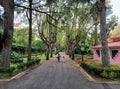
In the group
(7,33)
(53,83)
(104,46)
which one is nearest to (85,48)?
(104,46)

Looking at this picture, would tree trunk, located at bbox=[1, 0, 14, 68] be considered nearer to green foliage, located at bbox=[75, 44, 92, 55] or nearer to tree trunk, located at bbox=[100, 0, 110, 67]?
tree trunk, located at bbox=[100, 0, 110, 67]

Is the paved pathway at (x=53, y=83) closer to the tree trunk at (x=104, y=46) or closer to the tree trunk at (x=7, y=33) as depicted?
the tree trunk at (x=7, y=33)

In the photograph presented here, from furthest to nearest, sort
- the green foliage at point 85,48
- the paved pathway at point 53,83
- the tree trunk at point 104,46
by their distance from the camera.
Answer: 1. the green foliage at point 85,48
2. the tree trunk at point 104,46
3. the paved pathway at point 53,83

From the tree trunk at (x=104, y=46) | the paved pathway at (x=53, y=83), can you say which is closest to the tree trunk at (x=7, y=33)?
the paved pathway at (x=53, y=83)

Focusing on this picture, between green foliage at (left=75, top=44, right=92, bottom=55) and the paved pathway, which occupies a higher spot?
green foliage at (left=75, top=44, right=92, bottom=55)

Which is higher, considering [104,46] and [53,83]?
[104,46]

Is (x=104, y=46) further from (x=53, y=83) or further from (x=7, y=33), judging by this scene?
(x=7, y=33)

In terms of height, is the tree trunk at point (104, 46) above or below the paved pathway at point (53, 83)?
above

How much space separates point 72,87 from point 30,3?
17.7m

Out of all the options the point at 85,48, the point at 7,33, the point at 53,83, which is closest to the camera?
the point at 53,83

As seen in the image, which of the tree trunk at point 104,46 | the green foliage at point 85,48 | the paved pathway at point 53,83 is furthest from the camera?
the green foliage at point 85,48

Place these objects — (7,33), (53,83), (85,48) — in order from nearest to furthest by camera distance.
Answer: (53,83) < (7,33) < (85,48)

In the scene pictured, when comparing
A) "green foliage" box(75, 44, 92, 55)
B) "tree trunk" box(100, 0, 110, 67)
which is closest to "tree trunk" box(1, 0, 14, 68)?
"tree trunk" box(100, 0, 110, 67)

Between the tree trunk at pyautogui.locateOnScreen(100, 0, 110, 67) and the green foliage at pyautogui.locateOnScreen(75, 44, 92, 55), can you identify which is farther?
the green foliage at pyautogui.locateOnScreen(75, 44, 92, 55)
